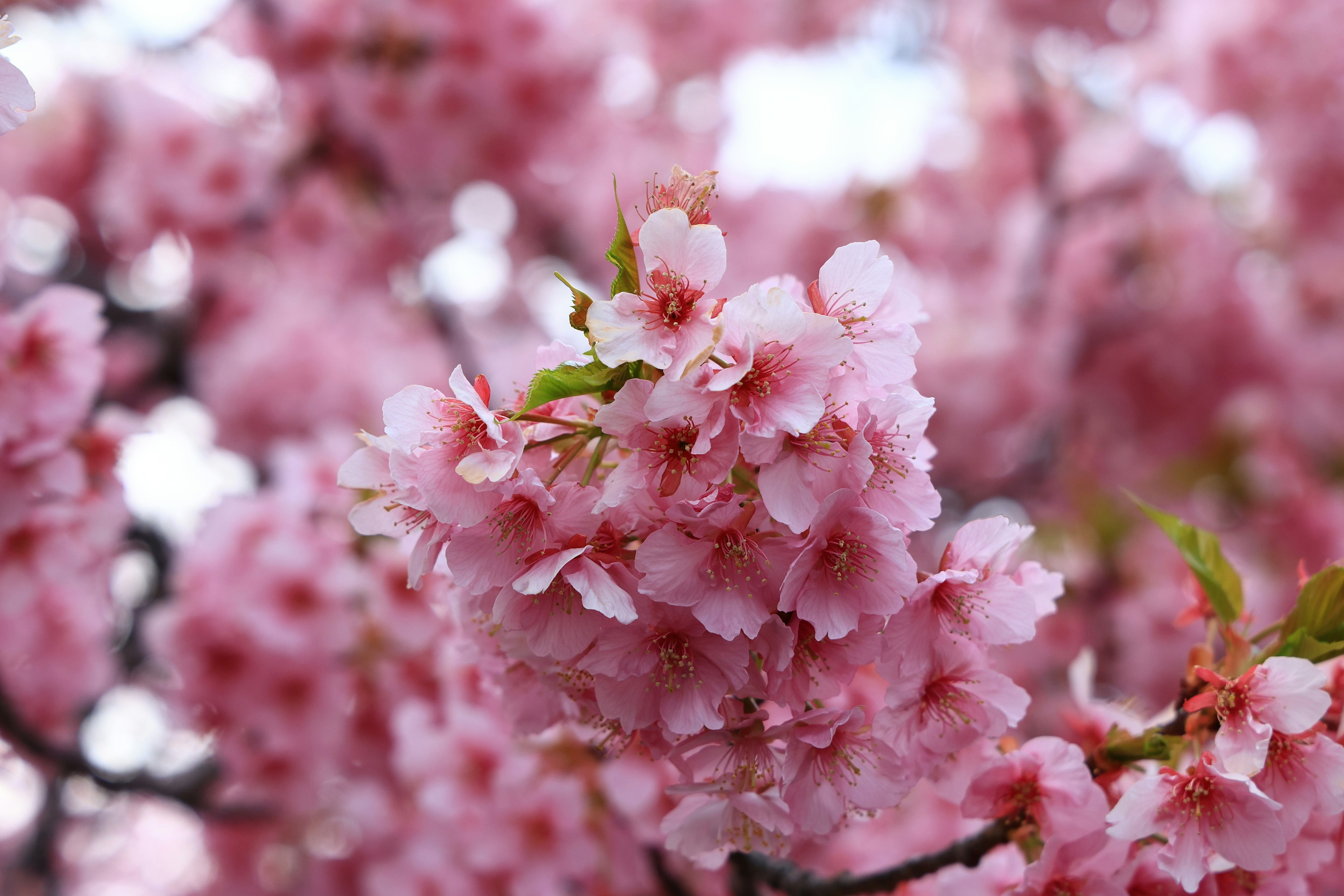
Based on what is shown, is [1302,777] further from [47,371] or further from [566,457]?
[47,371]

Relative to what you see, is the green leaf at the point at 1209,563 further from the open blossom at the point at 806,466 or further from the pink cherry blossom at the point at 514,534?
the pink cherry blossom at the point at 514,534

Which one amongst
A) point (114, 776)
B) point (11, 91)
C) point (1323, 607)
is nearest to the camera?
point (11, 91)

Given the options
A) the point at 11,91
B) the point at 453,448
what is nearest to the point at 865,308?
the point at 453,448

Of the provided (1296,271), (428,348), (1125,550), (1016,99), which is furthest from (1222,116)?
(428,348)

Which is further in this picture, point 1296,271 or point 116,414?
point 1296,271

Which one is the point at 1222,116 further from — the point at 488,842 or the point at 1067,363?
the point at 488,842
